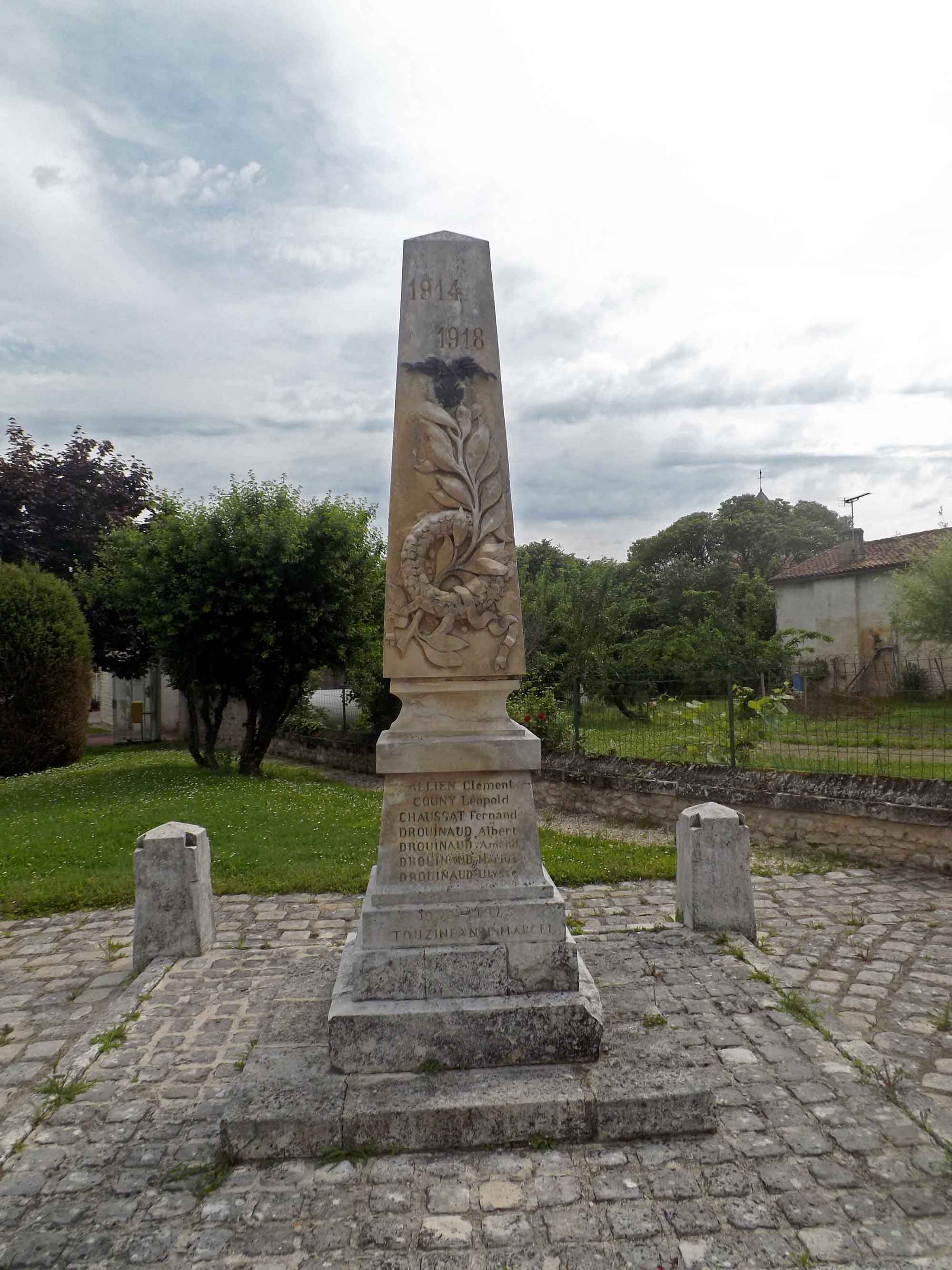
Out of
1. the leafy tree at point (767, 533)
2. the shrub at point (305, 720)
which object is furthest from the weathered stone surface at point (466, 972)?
the leafy tree at point (767, 533)

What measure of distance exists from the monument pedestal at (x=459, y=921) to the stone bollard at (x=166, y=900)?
1779 millimetres

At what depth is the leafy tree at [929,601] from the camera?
1944cm

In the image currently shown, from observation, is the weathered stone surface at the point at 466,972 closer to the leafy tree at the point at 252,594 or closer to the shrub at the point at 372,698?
the leafy tree at the point at 252,594

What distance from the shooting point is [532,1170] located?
310cm

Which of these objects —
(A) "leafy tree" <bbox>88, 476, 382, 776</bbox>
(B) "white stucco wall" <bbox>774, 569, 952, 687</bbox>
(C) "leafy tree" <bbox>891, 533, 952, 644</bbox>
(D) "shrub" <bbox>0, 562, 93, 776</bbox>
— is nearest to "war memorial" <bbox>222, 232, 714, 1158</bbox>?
(A) "leafy tree" <bbox>88, 476, 382, 776</bbox>

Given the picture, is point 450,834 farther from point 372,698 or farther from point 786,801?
point 372,698

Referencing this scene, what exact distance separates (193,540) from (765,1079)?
11.4 metres

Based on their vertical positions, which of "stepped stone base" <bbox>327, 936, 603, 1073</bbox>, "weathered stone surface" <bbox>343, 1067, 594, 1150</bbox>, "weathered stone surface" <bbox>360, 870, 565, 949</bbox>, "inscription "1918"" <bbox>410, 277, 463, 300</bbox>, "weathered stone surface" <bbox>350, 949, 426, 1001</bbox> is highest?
"inscription "1918"" <bbox>410, 277, 463, 300</bbox>

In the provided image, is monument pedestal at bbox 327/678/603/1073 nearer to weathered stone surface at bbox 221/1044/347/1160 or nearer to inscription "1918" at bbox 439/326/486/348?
weathered stone surface at bbox 221/1044/347/1160

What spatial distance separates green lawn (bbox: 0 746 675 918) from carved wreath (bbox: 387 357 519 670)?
3904mm

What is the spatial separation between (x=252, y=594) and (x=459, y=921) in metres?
9.63

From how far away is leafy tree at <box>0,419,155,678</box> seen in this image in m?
19.6

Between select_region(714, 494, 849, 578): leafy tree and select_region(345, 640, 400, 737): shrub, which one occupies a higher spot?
select_region(714, 494, 849, 578): leafy tree


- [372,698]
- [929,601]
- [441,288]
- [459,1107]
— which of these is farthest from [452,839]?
[929,601]
